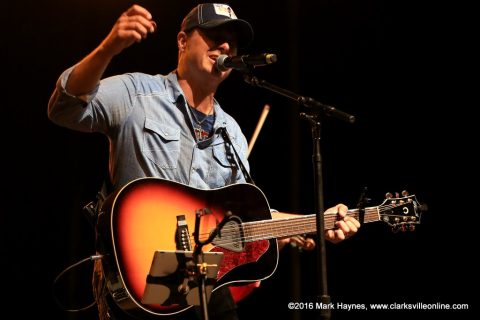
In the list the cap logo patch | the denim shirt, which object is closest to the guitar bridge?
the denim shirt

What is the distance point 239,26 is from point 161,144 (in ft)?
2.41

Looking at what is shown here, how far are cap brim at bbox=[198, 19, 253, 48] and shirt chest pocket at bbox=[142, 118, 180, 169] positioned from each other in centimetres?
55

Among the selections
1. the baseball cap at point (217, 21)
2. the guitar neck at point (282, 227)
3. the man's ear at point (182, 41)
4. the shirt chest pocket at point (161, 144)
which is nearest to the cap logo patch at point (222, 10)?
the baseball cap at point (217, 21)

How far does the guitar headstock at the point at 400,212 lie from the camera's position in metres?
3.02

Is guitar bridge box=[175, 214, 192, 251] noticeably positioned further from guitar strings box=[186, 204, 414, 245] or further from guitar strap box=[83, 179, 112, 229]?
guitar strap box=[83, 179, 112, 229]

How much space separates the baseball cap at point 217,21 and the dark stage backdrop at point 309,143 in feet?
5.48

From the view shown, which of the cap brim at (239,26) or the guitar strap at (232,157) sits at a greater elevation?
the cap brim at (239,26)

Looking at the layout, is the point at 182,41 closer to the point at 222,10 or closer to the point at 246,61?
the point at 222,10

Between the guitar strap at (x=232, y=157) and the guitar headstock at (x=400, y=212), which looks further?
the guitar headstock at (x=400, y=212)

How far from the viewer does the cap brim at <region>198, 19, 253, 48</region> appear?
8.94 feet

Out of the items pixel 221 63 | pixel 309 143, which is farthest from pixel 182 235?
pixel 309 143

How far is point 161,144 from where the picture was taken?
97.3 inches

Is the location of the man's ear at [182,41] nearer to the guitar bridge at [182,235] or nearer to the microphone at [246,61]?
the microphone at [246,61]

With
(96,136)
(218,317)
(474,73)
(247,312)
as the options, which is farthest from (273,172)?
(218,317)
